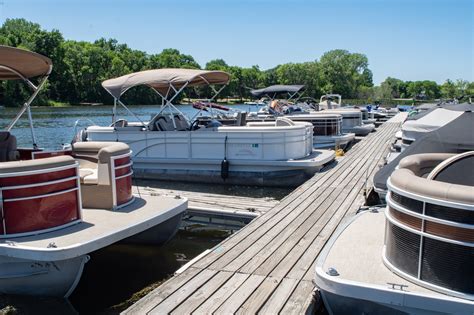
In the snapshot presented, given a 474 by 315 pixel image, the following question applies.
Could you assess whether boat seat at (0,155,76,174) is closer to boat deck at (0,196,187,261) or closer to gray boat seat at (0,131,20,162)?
boat deck at (0,196,187,261)

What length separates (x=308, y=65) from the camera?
8638 centimetres

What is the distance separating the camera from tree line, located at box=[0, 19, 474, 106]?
222 feet

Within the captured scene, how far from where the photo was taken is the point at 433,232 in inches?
143

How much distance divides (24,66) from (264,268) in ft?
15.0

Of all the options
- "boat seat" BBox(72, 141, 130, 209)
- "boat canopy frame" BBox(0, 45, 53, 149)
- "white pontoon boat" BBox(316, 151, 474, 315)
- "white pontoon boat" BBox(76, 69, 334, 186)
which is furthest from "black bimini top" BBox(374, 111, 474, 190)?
"white pontoon boat" BBox(76, 69, 334, 186)

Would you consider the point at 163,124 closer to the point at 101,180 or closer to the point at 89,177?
the point at 89,177

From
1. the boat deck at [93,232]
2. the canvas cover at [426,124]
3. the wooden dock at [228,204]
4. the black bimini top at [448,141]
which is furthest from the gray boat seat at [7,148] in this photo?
the canvas cover at [426,124]

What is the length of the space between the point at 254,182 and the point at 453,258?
8474 millimetres

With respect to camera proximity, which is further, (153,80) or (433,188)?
(153,80)

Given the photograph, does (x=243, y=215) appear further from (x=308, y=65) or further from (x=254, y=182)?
(x=308, y=65)

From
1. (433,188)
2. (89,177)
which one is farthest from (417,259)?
(89,177)

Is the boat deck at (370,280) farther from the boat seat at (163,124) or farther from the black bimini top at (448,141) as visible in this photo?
the boat seat at (163,124)

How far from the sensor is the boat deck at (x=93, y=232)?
5.17 metres

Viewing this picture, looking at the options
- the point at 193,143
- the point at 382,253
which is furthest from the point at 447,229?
the point at 193,143
